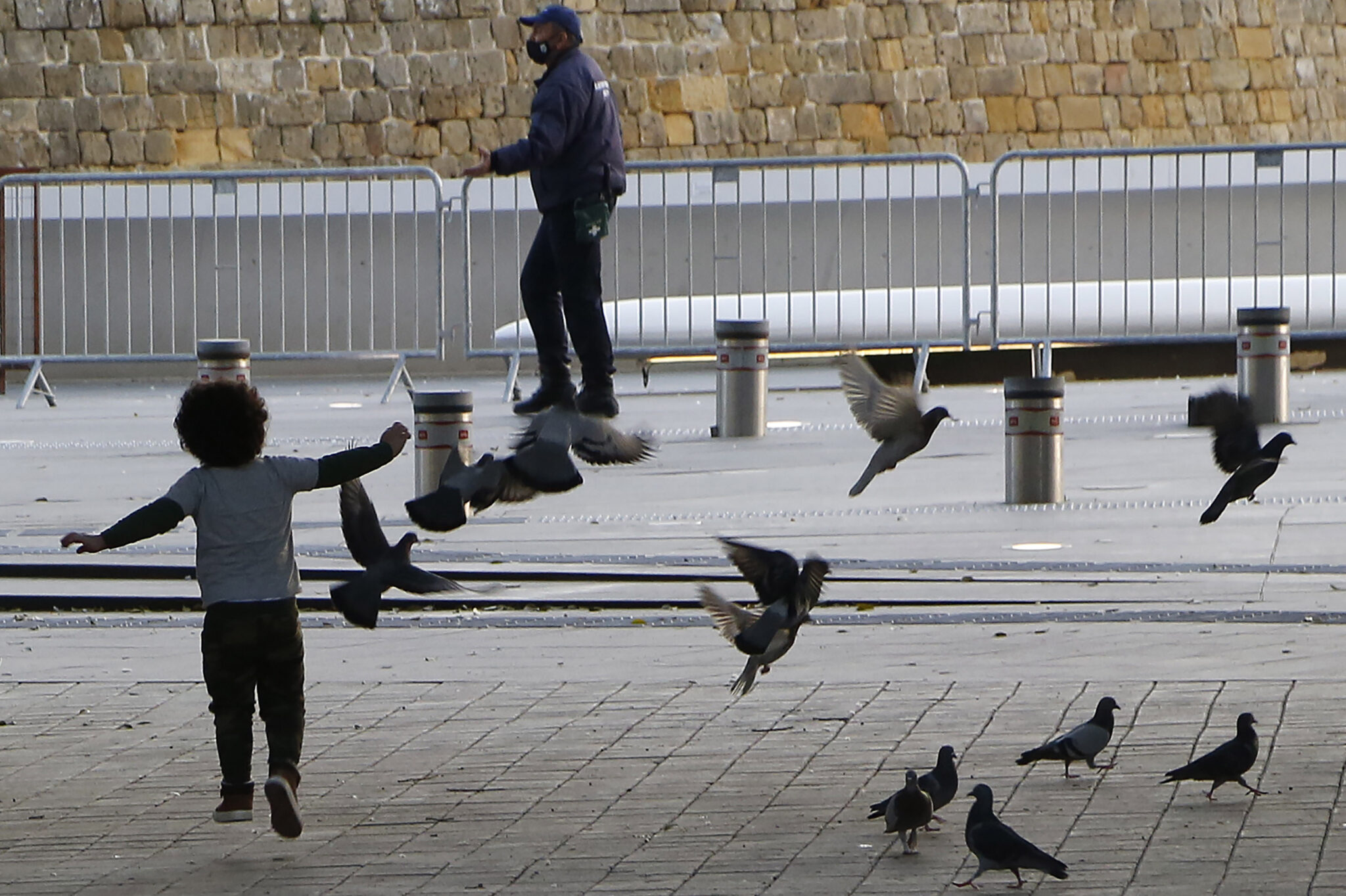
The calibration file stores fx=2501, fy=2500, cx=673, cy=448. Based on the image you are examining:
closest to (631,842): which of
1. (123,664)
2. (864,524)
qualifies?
(123,664)

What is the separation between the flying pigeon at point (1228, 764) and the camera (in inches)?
206

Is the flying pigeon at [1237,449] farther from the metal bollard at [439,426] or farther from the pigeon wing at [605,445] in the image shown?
the metal bollard at [439,426]

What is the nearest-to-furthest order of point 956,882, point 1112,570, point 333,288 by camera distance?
point 956,882 → point 1112,570 → point 333,288

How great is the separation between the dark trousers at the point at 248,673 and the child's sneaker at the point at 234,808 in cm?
2

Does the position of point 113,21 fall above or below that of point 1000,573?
above

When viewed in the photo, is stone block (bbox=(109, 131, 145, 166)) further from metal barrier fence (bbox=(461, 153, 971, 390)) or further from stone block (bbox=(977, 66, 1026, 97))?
metal barrier fence (bbox=(461, 153, 971, 390))

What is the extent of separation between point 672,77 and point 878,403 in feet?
79.6

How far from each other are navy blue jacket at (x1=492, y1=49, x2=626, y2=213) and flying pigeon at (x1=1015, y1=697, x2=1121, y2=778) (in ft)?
22.2

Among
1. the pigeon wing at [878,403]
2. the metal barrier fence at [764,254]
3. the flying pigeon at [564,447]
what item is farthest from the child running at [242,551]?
the metal barrier fence at [764,254]

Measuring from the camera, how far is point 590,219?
1205cm

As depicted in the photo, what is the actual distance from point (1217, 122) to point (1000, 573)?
2549 cm

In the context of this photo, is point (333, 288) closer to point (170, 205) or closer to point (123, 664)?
point (170, 205)

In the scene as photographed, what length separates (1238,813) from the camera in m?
5.17

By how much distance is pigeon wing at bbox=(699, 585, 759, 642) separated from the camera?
557cm
